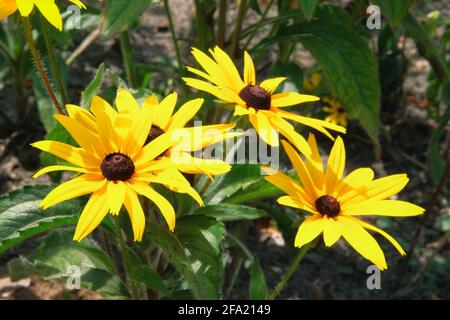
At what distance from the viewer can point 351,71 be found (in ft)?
5.71

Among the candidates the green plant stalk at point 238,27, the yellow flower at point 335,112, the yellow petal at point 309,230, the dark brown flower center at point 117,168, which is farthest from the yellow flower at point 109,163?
the yellow flower at point 335,112

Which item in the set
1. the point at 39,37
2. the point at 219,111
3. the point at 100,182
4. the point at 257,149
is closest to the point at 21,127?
the point at 39,37

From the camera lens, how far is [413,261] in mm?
2207

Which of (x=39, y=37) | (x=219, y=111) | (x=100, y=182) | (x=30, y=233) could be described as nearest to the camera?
(x=100, y=182)

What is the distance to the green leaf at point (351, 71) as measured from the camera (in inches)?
67.5

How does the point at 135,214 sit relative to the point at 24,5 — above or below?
below

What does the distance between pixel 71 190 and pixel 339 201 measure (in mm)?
499

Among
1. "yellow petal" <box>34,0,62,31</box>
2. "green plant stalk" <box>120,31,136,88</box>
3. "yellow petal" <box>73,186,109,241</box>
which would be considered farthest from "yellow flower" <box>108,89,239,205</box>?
"green plant stalk" <box>120,31,136,88</box>

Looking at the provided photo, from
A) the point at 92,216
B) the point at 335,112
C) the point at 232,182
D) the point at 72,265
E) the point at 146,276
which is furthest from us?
the point at 335,112

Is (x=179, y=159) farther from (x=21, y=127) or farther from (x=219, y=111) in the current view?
(x=21, y=127)

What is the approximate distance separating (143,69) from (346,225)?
123cm

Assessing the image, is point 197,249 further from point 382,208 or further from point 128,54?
point 128,54

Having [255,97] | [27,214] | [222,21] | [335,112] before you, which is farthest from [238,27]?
[335,112]

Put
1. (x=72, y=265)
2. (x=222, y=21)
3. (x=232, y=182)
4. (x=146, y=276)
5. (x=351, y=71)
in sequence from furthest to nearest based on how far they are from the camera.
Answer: (x=222, y=21) → (x=351, y=71) → (x=72, y=265) → (x=232, y=182) → (x=146, y=276)
